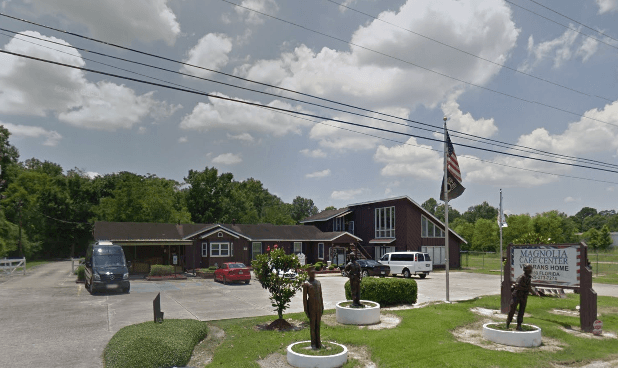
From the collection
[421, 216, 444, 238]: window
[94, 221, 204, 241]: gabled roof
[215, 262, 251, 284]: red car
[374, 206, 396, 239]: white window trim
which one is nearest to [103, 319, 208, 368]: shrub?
[215, 262, 251, 284]: red car

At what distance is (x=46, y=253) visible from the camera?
66812 millimetres

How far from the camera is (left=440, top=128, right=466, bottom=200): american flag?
1948 centimetres

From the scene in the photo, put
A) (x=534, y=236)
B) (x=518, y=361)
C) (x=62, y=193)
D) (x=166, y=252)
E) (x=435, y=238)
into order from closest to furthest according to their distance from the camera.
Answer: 1. (x=518, y=361)
2. (x=534, y=236)
3. (x=166, y=252)
4. (x=435, y=238)
5. (x=62, y=193)

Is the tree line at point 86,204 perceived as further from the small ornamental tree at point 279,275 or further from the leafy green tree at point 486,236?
the small ornamental tree at point 279,275

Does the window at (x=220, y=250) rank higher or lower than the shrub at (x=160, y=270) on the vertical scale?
higher

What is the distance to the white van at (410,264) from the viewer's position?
3294 centimetres

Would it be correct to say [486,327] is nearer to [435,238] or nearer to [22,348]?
[22,348]

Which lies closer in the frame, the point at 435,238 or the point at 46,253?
the point at 435,238

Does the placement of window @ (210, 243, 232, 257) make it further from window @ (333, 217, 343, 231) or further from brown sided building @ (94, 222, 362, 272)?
window @ (333, 217, 343, 231)

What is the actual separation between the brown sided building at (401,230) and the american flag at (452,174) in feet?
80.1

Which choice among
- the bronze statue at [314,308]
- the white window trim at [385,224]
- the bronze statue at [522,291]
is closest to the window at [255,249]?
the white window trim at [385,224]

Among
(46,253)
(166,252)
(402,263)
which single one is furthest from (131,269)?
(46,253)

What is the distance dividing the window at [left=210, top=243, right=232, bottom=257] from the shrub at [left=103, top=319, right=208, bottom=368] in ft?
82.5

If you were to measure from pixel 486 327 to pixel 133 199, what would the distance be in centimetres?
4418
